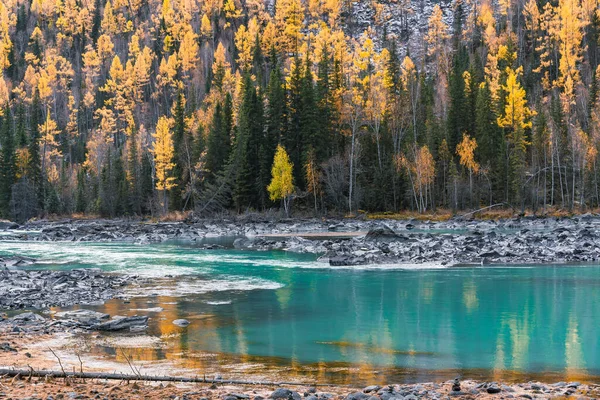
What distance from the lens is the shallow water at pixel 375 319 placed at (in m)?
10.8

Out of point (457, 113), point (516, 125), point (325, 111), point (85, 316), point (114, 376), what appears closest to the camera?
point (114, 376)

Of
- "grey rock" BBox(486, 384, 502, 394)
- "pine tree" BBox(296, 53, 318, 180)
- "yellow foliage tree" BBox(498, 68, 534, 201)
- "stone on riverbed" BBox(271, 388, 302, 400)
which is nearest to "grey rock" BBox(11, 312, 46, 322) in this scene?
"stone on riverbed" BBox(271, 388, 302, 400)

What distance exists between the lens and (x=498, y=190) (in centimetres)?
6331

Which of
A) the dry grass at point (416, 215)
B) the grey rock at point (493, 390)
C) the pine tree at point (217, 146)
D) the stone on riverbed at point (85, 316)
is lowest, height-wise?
the grey rock at point (493, 390)

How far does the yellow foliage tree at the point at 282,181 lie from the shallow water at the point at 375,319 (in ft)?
115

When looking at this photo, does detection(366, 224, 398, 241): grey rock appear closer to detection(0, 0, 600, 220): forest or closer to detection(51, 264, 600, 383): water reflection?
detection(51, 264, 600, 383): water reflection

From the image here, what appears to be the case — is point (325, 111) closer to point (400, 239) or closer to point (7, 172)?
point (400, 239)

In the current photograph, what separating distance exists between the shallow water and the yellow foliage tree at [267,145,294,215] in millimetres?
35105

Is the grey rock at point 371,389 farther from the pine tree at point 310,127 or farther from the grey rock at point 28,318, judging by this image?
the pine tree at point 310,127

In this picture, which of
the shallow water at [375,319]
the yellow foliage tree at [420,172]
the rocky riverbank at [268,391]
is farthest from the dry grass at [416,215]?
the rocky riverbank at [268,391]

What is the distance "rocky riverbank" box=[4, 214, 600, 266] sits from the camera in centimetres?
2767

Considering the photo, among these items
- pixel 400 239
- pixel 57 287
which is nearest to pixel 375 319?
pixel 57 287

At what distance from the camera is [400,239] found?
33688 mm

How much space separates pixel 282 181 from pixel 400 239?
99.1 ft
